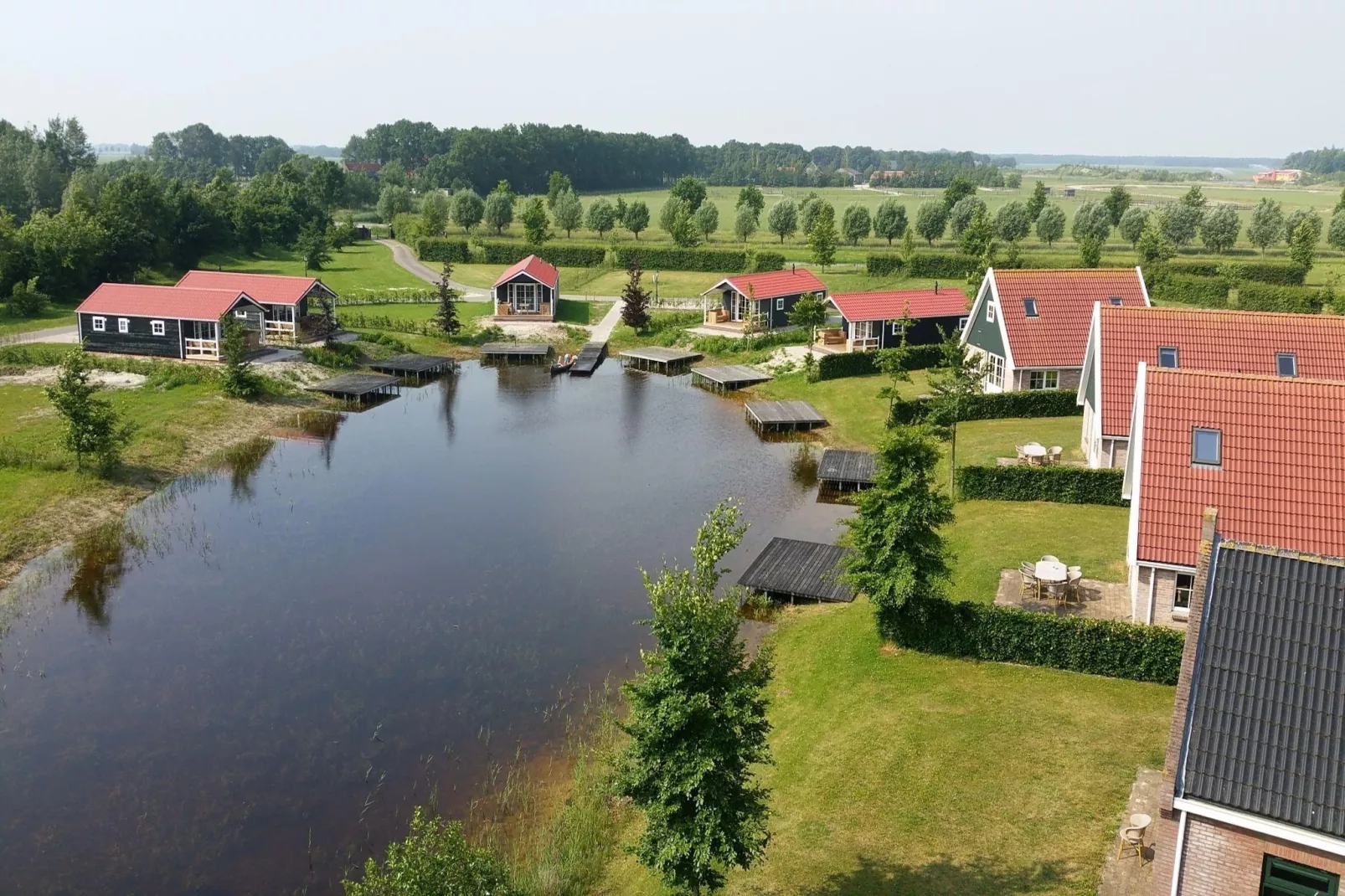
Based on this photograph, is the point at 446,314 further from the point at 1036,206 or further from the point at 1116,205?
the point at 1116,205

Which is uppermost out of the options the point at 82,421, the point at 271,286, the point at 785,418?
the point at 271,286

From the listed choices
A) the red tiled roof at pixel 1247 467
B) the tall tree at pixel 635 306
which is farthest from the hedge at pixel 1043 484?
the tall tree at pixel 635 306

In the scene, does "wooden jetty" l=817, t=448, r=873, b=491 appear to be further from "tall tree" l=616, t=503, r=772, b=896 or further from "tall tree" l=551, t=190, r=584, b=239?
"tall tree" l=551, t=190, r=584, b=239

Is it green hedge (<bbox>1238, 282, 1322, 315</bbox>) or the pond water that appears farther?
green hedge (<bbox>1238, 282, 1322, 315</bbox>)

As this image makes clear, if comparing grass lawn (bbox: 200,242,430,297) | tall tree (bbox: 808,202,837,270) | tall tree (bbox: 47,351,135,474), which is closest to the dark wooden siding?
tall tree (bbox: 47,351,135,474)

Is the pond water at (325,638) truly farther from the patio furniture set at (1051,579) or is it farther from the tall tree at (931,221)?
the tall tree at (931,221)

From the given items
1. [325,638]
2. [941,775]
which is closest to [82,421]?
[325,638]
